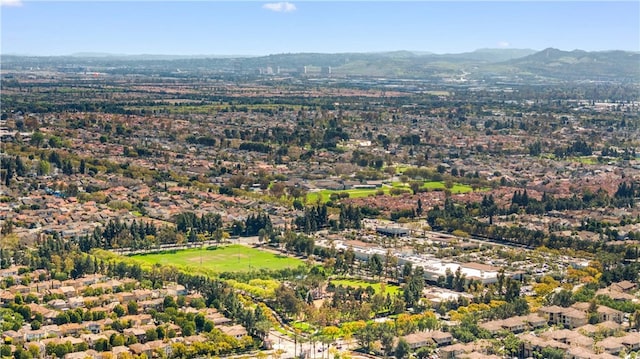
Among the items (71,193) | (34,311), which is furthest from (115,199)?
(34,311)

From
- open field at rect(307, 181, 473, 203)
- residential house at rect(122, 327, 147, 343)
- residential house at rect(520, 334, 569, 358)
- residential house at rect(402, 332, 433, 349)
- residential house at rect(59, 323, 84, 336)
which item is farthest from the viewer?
open field at rect(307, 181, 473, 203)

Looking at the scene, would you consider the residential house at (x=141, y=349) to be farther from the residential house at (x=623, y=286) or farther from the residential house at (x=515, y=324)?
the residential house at (x=623, y=286)

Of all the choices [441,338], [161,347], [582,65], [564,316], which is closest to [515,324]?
[564,316]

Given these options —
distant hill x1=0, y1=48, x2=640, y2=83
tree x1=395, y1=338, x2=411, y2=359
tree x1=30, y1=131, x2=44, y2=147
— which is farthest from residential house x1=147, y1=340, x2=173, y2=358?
distant hill x1=0, y1=48, x2=640, y2=83

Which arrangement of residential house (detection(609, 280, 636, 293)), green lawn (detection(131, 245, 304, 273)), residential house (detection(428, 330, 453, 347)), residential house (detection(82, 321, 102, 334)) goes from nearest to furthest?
residential house (detection(428, 330, 453, 347)), residential house (detection(82, 321, 102, 334)), residential house (detection(609, 280, 636, 293)), green lawn (detection(131, 245, 304, 273))

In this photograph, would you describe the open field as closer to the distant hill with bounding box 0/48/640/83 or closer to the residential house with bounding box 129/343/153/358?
the residential house with bounding box 129/343/153/358

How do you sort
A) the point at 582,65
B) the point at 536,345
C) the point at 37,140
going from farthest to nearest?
1. the point at 582,65
2. the point at 37,140
3. the point at 536,345

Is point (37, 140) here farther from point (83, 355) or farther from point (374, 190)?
point (83, 355)

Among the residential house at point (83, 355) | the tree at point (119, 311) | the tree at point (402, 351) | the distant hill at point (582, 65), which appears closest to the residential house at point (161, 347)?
the residential house at point (83, 355)

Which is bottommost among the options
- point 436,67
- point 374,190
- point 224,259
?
point 436,67

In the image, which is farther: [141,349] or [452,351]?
[141,349]
